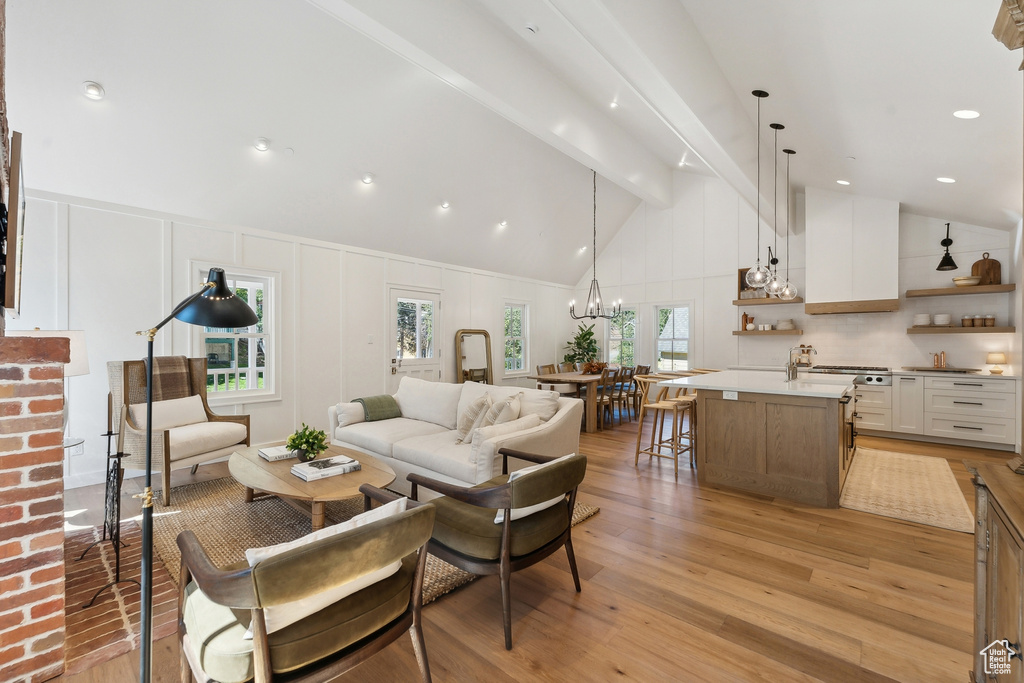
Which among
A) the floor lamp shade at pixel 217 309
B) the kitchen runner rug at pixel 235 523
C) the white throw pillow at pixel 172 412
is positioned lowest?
the kitchen runner rug at pixel 235 523

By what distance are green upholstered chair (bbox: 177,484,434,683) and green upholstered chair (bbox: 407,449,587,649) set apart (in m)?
0.49

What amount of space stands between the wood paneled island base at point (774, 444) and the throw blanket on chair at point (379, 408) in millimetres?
3100

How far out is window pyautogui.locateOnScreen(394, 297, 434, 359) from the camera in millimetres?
7148

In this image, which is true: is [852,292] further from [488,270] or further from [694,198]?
[488,270]

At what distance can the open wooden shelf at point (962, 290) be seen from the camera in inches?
216

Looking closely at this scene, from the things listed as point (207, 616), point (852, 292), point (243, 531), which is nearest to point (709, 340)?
point (852, 292)

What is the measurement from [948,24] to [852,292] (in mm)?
5018

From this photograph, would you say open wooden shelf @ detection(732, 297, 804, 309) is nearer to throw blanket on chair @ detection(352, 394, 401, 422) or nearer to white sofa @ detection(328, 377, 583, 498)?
white sofa @ detection(328, 377, 583, 498)

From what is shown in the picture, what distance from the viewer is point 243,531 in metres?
3.18

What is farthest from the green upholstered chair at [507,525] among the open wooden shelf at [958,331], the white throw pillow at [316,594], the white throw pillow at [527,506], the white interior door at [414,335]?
the open wooden shelf at [958,331]

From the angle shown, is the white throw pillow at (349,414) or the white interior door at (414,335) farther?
the white interior door at (414,335)

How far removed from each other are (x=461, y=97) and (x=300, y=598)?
5.09 metres

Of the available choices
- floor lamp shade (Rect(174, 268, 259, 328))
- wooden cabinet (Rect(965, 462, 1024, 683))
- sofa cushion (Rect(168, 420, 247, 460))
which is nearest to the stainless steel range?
wooden cabinet (Rect(965, 462, 1024, 683))

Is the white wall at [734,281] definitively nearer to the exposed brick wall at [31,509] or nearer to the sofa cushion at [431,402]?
the sofa cushion at [431,402]
